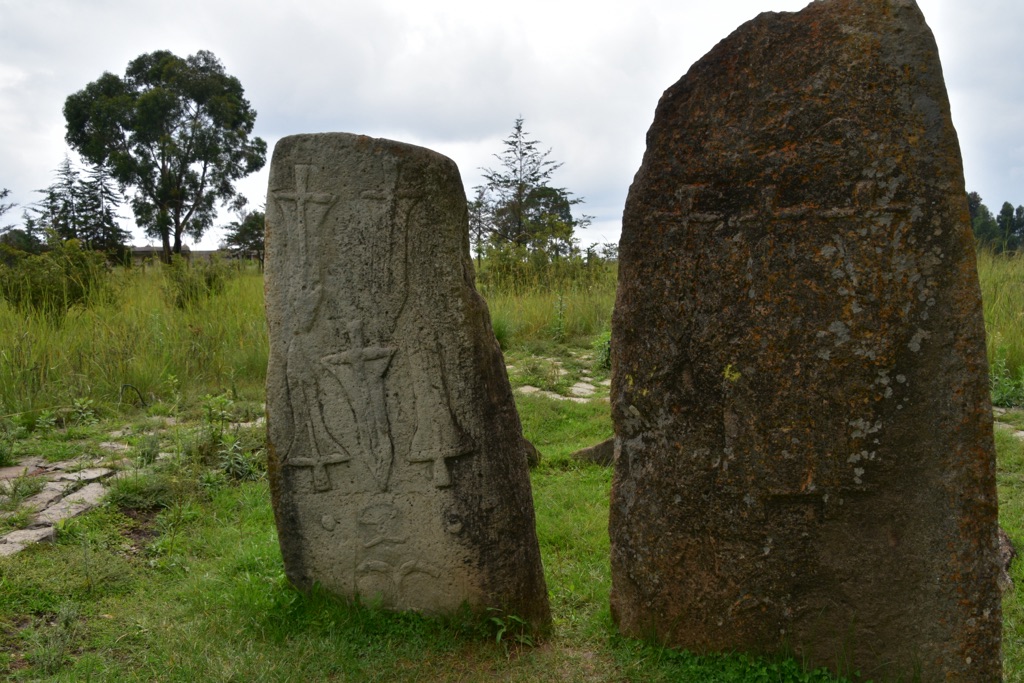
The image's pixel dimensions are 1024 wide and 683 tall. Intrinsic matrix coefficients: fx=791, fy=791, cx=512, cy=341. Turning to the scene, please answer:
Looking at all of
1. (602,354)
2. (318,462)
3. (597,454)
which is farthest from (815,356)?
(602,354)

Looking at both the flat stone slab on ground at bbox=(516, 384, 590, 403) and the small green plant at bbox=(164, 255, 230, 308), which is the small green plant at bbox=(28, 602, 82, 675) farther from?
the small green plant at bbox=(164, 255, 230, 308)

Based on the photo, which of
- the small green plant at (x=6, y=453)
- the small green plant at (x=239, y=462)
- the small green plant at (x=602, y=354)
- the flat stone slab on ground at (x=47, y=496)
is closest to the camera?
the flat stone slab on ground at (x=47, y=496)

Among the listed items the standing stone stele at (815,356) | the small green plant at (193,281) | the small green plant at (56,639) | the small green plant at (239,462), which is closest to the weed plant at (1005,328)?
the standing stone stele at (815,356)

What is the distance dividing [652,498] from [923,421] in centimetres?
87

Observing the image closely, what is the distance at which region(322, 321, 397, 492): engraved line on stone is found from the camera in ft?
9.46

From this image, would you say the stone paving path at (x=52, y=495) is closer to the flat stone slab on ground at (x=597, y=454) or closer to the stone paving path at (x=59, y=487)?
the stone paving path at (x=59, y=487)

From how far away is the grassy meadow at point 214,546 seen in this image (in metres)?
2.79

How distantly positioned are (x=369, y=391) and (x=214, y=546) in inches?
62.1

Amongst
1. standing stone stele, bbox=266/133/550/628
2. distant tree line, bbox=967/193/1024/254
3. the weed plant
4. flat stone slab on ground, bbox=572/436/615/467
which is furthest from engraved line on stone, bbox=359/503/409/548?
distant tree line, bbox=967/193/1024/254

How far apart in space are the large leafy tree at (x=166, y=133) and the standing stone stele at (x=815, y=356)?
23712 millimetres

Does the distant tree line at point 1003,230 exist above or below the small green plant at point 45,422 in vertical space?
above

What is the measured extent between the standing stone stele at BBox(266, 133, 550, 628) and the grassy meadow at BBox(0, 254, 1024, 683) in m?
0.25

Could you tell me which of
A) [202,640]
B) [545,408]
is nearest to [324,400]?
[202,640]

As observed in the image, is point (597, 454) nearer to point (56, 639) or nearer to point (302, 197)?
point (302, 197)
